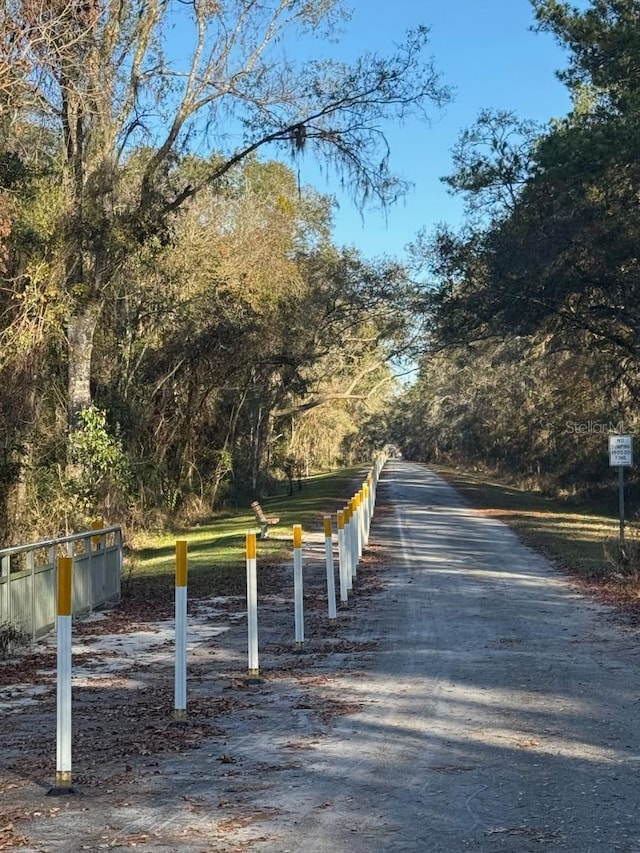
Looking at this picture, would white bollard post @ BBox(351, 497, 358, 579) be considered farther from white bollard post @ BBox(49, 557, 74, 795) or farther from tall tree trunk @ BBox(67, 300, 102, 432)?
white bollard post @ BBox(49, 557, 74, 795)

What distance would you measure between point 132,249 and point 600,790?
1713 cm

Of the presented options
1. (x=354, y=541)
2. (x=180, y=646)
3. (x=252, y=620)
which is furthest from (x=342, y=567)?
(x=180, y=646)

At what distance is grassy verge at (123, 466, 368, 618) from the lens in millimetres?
17328

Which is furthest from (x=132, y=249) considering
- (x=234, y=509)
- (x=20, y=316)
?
(x=234, y=509)

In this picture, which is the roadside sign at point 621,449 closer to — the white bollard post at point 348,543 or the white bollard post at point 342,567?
the white bollard post at point 348,543

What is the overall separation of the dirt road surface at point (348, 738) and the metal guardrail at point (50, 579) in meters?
0.58

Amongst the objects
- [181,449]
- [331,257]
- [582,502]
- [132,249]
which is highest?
[331,257]

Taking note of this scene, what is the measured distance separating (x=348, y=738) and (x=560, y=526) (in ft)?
79.5

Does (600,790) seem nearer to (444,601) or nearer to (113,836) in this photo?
(113,836)

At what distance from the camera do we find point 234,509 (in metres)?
42.7

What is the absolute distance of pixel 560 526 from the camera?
99.9 ft

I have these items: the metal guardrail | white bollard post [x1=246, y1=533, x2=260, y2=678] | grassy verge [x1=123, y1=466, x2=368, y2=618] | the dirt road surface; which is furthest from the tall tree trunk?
white bollard post [x1=246, y1=533, x2=260, y2=678]

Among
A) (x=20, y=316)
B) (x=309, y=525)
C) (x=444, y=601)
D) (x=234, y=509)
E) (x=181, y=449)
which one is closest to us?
(x=444, y=601)

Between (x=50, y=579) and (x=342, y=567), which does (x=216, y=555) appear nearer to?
(x=342, y=567)
